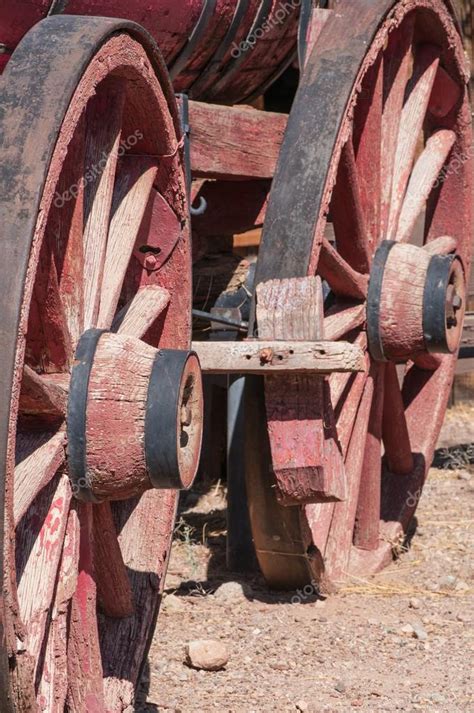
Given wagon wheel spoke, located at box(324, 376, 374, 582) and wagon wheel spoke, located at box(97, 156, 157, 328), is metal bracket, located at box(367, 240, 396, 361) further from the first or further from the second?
wagon wheel spoke, located at box(97, 156, 157, 328)

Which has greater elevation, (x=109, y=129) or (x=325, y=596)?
(x=109, y=129)

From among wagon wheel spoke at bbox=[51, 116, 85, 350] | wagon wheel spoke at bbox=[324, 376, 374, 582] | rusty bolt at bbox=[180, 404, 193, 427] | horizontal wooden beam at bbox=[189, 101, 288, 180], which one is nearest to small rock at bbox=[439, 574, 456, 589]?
wagon wheel spoke at bbox=[324, 376, 374, 582]

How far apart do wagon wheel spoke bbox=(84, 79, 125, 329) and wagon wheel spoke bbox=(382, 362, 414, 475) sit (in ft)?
5.17

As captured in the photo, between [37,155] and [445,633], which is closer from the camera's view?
[37,155]

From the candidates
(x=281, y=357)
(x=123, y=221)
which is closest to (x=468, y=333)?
(x=281, y=357)

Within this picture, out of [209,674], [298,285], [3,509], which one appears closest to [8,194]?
[3,509]

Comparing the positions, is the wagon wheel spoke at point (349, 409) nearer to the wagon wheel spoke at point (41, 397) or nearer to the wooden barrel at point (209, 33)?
the wooden barrel at point (209, 33)

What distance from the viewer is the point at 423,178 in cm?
392

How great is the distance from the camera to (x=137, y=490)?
7.23ft

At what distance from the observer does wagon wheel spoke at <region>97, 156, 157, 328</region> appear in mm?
2393

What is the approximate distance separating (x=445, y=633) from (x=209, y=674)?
0.71 m

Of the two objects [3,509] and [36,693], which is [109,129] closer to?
[3,509]

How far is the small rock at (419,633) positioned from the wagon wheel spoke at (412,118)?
1.18 metres

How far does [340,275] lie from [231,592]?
3.20 feet
